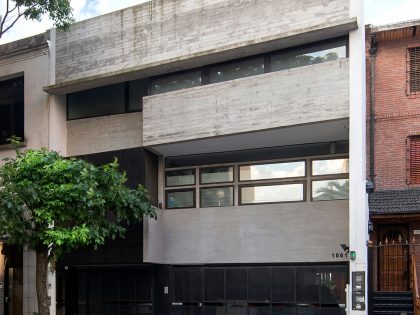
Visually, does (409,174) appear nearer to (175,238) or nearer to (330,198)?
(330,198)

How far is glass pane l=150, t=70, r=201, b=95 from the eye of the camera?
17109 mm

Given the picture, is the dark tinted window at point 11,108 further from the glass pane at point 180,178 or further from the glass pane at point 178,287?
the glass pane at point 178,287

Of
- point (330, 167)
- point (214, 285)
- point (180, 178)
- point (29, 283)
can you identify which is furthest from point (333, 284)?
point (29, 283)

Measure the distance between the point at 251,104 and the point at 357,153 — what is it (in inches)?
129

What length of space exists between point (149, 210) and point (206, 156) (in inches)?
124

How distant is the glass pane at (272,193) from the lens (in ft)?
53.9

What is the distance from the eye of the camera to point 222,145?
667 inches

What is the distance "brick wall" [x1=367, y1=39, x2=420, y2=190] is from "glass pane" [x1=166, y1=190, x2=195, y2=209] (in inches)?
228

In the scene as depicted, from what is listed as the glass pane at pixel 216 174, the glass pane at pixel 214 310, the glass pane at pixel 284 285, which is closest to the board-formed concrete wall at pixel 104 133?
the glass pane at pixel 216 174

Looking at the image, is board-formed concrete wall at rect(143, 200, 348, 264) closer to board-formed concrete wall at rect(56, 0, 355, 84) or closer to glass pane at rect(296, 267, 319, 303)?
glass pane at rect(296, 267, 319, 303)

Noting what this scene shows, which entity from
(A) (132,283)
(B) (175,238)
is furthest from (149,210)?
(A) (132,283)

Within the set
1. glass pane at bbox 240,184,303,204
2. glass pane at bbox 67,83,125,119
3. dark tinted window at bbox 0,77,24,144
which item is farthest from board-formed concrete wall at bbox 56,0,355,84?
glass pane at bbox 240,184,303,204

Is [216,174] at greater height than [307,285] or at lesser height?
greater

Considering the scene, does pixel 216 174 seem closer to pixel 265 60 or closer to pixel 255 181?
pixel 255 181
